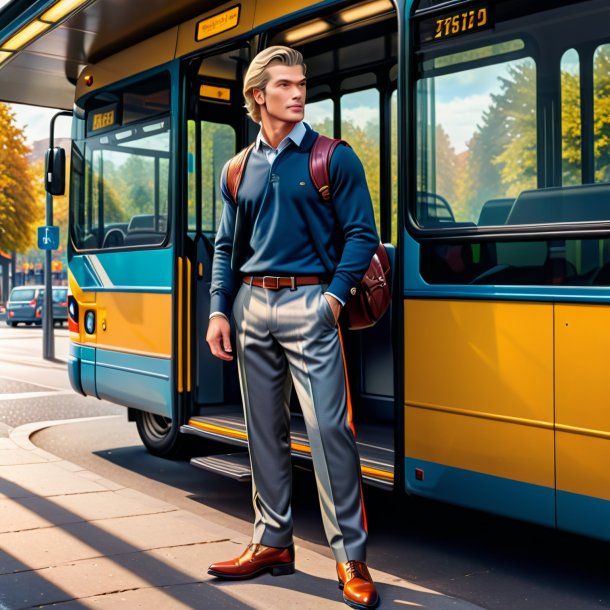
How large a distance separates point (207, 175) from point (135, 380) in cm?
147

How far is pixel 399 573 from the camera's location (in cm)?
459

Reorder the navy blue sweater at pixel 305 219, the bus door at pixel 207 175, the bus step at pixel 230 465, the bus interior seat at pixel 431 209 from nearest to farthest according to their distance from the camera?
the navy blue sweater at pixel 305 219 < the bus interior seat at pixel 431 209 < the bus step at pixel 230 465 < the bus door at pixel 207 175

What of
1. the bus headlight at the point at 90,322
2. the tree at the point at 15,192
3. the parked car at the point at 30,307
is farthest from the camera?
the tree at the point at 15,192

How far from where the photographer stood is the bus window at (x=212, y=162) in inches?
266

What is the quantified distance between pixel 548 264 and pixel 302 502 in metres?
2.65

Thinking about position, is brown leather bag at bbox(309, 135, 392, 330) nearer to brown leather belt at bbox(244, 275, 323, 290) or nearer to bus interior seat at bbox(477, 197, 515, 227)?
brown leather belt at bbox(244, 275, 323, 290)

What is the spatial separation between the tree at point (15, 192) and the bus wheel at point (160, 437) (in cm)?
3233

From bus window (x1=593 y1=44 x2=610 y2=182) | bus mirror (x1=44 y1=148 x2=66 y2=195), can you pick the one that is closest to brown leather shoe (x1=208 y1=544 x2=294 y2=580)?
bus window (x1=593 y1=44 x2=610 y2=182)

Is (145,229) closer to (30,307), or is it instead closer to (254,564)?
(254,564)

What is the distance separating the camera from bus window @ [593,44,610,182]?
3.89 metres

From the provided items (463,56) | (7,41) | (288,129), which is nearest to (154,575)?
(288,129)

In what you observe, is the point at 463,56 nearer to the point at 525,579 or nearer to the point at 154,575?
the point at 525,579

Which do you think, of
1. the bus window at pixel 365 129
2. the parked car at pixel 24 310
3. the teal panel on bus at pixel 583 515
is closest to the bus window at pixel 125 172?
the bus window at pixel 365 129

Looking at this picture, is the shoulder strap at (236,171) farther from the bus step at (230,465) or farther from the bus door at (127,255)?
the bus door at (127,255)
